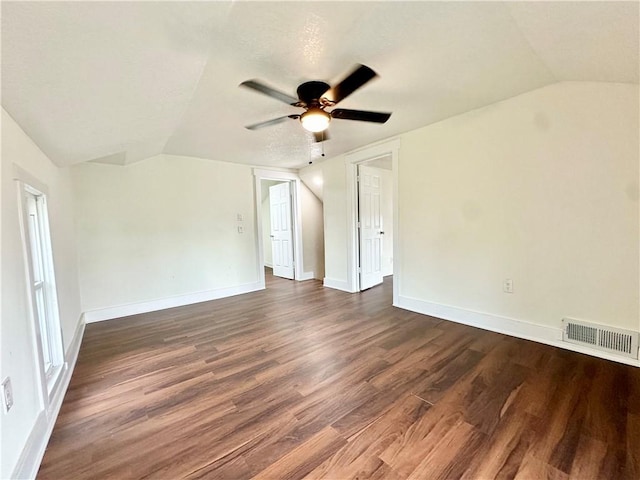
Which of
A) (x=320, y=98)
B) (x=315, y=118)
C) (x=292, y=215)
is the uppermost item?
(x=320, y=98)

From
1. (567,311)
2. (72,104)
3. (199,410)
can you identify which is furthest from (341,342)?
(72,104)

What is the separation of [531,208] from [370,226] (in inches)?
92.2

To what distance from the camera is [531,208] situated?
250 cm

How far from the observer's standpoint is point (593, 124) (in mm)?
2150

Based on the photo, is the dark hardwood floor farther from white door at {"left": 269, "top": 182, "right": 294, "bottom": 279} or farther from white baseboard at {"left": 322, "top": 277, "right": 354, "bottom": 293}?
white door at {"left": 269, "top": 182, "right": 294, "bottom": 279}

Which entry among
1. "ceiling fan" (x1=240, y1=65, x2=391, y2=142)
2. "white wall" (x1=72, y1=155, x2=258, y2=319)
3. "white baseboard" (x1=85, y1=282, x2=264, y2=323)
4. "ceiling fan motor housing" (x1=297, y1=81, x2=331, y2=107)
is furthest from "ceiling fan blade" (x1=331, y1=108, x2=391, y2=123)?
"white baseboard" (x1=85, y1=282, x2=264, y2=323)

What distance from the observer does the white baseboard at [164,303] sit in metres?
3.43

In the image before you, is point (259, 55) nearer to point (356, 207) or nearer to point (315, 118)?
point (315, 118)

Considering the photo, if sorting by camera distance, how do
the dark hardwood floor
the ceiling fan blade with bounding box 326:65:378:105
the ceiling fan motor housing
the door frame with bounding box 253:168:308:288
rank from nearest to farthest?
the dark hardwood floor < the ceiling fan blade with bounding box 326:65:378:105 < the ceiling fan motor housing < the door frame with bounding box 253:168:308:288

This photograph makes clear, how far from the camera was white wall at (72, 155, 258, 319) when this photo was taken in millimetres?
3389

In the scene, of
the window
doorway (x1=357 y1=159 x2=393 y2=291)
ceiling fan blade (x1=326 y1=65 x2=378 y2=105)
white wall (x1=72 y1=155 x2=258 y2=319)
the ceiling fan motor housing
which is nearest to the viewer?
ceiling fan blade (x1=326 y1=65 x2=378 y2=105)

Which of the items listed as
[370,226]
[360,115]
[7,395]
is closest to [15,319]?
[7,395]

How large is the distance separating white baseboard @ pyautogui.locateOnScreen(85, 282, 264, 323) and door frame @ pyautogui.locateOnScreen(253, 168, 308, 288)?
1.31 feet

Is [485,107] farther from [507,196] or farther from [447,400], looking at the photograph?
[447,400]
